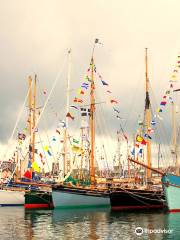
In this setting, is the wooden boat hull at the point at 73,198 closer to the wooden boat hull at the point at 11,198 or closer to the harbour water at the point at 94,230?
the harbour water at the point at 94,230

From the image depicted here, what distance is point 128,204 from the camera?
1836 inches

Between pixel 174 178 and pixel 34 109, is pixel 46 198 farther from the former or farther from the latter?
pixel 174 178

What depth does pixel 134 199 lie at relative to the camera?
46.4m

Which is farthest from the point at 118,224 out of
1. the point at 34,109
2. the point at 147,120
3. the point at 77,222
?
the point at 34,109

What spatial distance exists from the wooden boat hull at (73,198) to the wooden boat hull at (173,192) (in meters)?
10.9

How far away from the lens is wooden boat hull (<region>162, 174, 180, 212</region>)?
40.3 meters

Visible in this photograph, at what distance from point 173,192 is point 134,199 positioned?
731cm

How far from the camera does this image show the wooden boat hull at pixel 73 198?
152 ft

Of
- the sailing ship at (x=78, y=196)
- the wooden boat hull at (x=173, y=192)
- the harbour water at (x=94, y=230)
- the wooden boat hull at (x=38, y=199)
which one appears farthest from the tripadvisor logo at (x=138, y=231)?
the wooden boat hull at (x=38, y=199)

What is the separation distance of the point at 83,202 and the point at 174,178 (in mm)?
Answer: 12477

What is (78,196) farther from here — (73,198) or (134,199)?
(134,199)

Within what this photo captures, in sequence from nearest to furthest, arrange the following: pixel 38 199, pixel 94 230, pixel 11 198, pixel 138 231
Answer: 1. pixel 138 231
2. pixel 94 230
3. pixel 38 199
4. pixel 11 198
